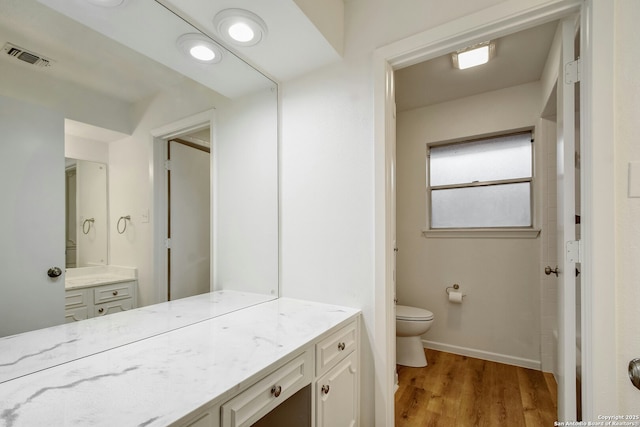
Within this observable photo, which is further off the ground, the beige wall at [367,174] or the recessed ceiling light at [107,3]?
the recessed ceiling light at [107,3]

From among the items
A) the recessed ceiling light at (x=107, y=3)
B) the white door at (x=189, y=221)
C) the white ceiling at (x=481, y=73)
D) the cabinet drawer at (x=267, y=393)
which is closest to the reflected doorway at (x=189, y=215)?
the white door at (x=189, y=221)

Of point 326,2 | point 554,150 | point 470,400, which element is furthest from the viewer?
point 554,150

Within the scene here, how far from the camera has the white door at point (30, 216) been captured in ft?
2.76

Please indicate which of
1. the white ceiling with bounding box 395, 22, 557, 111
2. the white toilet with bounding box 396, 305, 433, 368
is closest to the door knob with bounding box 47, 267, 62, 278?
the white toilet with bounding box 396, 305, 433, 368

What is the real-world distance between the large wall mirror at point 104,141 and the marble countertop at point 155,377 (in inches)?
9.5

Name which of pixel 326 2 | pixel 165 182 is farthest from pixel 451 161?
pixel 165 182

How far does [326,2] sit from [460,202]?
2.14m

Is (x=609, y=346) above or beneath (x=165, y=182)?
beneath

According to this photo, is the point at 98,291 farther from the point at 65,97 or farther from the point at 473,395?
the point at 473,395

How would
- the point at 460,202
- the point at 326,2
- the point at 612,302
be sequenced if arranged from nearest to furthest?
1. the point at 612,302
2. the point at 326,2
3. the point at 460,202

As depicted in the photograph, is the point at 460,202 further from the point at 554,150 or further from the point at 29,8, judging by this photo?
the point at 29,8

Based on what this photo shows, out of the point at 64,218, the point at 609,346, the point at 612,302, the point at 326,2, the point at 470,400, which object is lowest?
the point at 470,400

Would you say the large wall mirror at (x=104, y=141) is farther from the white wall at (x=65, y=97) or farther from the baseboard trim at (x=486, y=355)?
the baseboard trim at (x=486, y=355)

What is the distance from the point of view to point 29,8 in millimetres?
897
